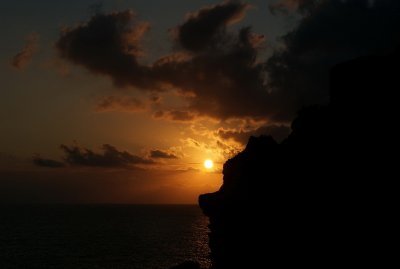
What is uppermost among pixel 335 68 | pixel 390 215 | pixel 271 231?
pixel 335 68

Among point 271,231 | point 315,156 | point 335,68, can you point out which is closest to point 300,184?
point 315,156

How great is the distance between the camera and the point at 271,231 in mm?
36250

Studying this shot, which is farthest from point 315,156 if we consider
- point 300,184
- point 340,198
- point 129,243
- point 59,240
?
point 59,240

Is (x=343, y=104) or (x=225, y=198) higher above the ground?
(x=343, y=104)

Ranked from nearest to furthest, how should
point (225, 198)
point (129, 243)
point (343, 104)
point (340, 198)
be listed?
point (340, 198) < point (343, 104) < point (225, 198) < point (129, 243)

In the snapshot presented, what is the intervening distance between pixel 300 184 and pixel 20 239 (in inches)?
5764

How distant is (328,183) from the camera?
31.3m

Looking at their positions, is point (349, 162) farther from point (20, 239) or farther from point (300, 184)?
point (20, 239)

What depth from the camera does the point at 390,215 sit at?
26.2 m

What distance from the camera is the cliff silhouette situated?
91.1 ft

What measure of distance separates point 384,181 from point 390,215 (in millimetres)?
2322

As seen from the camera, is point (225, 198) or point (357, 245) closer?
point (357, 245)

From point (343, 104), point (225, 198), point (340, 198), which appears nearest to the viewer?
point (340, 198)

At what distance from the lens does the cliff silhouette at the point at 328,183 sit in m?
27.8
